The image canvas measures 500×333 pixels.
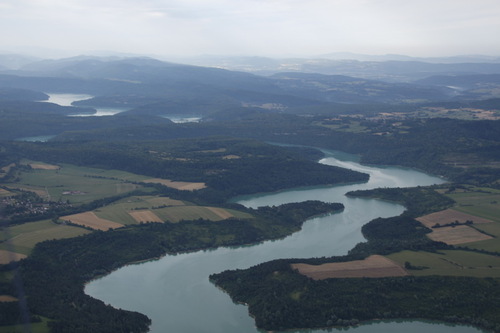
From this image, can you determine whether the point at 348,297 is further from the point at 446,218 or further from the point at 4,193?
the point at 4,193

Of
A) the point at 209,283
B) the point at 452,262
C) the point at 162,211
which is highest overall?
the point at 452,262

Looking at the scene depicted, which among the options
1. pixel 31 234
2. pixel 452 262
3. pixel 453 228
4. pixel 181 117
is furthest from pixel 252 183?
pixel 181 117

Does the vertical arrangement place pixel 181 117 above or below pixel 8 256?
below

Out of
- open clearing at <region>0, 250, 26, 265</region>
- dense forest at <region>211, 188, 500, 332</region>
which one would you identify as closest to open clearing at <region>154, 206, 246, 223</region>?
dense forest at <region>211, 188, 500, 332</region>

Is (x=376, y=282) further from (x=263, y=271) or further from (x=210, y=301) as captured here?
(x=210, y=301)

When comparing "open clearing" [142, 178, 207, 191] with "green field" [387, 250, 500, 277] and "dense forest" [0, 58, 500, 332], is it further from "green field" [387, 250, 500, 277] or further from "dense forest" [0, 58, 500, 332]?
"green field" [387, 250, 500, 277]

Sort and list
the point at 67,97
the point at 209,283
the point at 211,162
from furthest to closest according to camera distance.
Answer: the point at 67,97, the point at 211,162, the point at 209,283

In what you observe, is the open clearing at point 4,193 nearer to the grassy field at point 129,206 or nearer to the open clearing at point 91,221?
the open clearing at point 91,221

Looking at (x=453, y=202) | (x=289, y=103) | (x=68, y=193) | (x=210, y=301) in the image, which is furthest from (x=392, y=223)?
(x=289, y=103)
